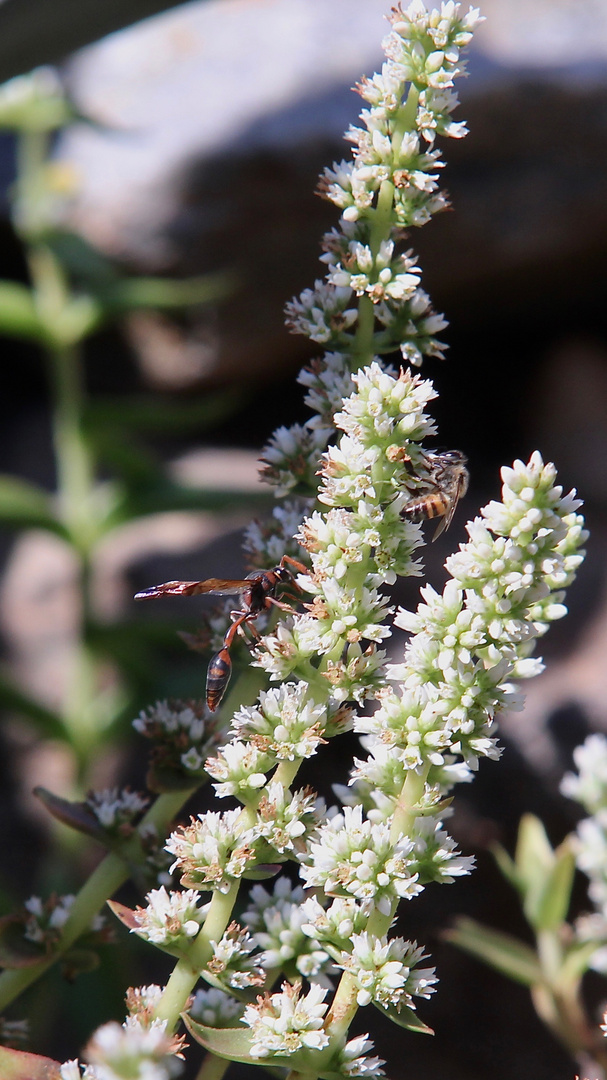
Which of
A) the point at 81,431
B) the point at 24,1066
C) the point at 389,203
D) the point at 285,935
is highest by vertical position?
the point at 81,431

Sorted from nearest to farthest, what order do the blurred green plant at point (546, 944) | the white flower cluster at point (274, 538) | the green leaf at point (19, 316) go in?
the white flower cluster at point (274, 538), the blurred green plant at point (546, 944), the green leaf at point (19, 316)

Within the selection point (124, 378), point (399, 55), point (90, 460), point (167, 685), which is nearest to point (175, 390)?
point (124, 378)

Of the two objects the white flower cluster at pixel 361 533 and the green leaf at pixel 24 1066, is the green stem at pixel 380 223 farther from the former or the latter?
the green leaf at pixel 24 1066

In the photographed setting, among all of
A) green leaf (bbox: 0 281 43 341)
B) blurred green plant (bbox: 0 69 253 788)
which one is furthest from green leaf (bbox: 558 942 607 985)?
green leaf (bbox: 0 281 43 341)

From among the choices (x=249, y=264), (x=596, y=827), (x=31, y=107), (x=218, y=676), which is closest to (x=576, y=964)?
(x=596, y=827)

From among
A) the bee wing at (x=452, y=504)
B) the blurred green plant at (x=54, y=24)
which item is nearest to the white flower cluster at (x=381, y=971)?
the bee wing at (x=452, y=504)

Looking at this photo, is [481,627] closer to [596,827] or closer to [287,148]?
[596,827]
